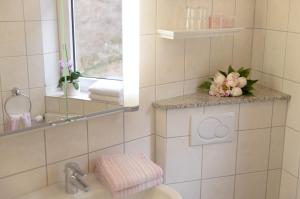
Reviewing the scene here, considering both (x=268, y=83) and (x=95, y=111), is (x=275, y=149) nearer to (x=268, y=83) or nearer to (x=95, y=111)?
(x=268, y=83)

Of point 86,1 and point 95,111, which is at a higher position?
point 86,1

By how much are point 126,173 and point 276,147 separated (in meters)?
0.88

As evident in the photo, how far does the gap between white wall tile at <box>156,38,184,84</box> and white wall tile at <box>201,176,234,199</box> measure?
1.82 feet

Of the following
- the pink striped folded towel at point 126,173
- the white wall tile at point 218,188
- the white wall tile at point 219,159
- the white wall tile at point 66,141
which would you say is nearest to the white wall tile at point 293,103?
the white wall tile at point 219,159

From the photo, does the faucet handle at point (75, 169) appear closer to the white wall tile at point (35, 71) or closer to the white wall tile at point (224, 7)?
the white wall tile at point (35, 71)

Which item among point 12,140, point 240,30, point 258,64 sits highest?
point 240,30

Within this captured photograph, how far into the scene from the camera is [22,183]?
1485 millimetres

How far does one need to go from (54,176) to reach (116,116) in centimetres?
38

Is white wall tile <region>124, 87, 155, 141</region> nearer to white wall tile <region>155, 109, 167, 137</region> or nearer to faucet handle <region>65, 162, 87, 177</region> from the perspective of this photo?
white wall tile <region>155, 109, 167, 137</region>

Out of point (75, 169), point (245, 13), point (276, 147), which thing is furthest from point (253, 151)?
point (75, 169)

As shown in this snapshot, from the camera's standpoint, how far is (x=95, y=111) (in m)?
1.64

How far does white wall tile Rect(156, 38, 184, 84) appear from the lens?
1810mm

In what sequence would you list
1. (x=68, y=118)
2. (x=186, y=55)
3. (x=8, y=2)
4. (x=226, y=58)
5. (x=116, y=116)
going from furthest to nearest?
(x=226, y=58)
(x=186, y=55)
(x=116, y=116)
(x=68, y=118)
(x=8, y=2)

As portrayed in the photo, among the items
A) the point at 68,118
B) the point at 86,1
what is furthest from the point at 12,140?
the point at 86,1
